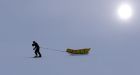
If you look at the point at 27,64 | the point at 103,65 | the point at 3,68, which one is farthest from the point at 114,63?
the point at 3,68

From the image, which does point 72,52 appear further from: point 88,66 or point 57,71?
point 57,71

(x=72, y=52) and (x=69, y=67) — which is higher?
(x=72, y=52)

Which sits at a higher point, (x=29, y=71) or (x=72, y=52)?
(x=72, y=52)

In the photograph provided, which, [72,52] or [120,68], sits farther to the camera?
[72,52]

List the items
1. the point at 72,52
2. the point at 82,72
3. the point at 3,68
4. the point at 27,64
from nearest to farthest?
the point at 82,72 → the point at 3,68 → the point at 27,64 → the point at 72,52

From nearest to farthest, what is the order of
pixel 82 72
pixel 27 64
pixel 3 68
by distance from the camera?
1. pixel 82 72
2. pixel 3 68
3. pixel 27 64

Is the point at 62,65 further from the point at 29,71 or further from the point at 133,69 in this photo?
the point at 133,69

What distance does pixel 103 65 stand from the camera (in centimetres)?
2077

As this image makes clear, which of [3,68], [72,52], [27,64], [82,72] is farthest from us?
[72,52]

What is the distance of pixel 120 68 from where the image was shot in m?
19.1

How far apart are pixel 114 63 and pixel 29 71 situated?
5.79 m

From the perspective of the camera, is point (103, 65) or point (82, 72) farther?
point (103, 65)

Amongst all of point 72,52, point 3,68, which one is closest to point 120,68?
point 3,68

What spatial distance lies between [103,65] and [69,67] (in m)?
2.20
